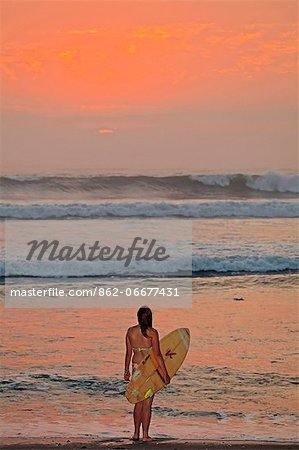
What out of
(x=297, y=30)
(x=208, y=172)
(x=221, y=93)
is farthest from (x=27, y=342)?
(x=208, y=172)

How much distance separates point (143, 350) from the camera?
598 centimetres

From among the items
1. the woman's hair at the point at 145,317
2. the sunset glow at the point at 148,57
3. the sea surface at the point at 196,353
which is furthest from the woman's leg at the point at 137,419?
the sunset glow at the point at 148,57

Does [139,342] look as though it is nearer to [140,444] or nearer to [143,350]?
[143,350]

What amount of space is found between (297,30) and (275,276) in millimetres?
5915

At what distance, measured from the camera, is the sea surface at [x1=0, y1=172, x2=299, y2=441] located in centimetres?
654

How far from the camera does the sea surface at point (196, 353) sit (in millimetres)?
6539

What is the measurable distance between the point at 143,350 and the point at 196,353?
253 centimetres

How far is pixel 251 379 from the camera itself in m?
7.58

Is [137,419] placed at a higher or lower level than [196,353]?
lower

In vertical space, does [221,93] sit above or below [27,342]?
above

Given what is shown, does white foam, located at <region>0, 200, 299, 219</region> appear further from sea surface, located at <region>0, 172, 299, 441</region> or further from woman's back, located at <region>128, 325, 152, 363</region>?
woman's back, located at <region>128, 325, 152, 363</region>

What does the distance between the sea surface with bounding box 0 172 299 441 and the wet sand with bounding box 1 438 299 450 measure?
0.69 ft

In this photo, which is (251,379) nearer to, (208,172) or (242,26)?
(242,26)

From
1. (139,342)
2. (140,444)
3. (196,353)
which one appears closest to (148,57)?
(196,353)
